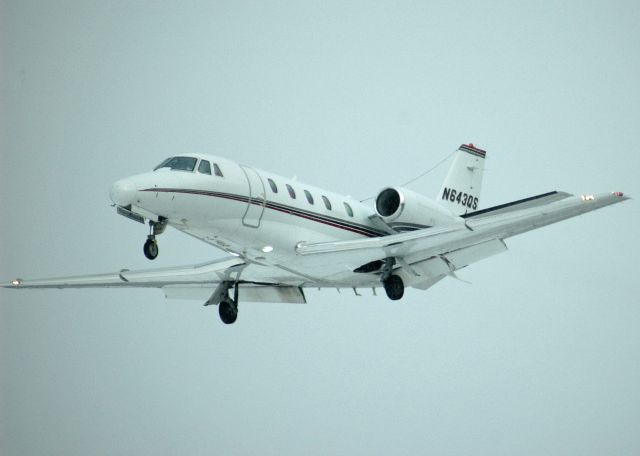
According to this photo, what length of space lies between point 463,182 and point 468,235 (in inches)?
200

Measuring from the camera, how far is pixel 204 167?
18.1 m

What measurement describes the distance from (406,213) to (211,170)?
4490mm

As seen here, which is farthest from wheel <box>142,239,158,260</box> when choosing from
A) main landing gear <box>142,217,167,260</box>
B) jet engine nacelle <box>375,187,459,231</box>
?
jet engine nacelle <box>375,187,459,231</box>

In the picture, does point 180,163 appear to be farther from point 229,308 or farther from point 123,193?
point 229,308

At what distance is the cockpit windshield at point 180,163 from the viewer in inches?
704

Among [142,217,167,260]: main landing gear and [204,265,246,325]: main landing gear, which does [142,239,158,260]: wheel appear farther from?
[204,265,246,325]: main landing gear

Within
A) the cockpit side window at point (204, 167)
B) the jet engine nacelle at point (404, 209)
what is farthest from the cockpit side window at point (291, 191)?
the jet engine nacelle at point (404, 209)

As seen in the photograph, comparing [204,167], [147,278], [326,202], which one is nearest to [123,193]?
[204,167]

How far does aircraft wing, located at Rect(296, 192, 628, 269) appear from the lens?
18.3 m

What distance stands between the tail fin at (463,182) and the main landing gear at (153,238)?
27.5 feet

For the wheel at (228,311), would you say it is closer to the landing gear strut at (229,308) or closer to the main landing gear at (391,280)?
the landing gear strut at (229,308)

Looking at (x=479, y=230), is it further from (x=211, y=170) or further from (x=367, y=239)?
(x=211, y=170)

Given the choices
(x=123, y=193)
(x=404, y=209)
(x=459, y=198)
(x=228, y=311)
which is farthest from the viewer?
(x=459, y=198)

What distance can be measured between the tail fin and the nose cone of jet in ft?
30.2
